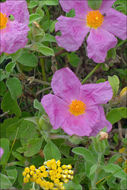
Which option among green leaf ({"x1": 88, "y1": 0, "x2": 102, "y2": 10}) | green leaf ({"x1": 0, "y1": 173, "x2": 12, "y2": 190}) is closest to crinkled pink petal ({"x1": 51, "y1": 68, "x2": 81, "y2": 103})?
green leaf ({"x1": 88, "y1": 0, "x2": 102, "y2": 10})

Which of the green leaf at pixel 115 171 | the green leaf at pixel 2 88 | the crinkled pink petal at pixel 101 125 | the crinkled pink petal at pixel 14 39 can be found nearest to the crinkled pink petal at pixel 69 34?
the crinkled pink petal at pixel 14 39

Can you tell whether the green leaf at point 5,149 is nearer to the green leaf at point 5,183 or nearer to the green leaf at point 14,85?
the green leaf at point 5,183

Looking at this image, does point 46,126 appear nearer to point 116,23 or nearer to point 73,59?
point 116,23

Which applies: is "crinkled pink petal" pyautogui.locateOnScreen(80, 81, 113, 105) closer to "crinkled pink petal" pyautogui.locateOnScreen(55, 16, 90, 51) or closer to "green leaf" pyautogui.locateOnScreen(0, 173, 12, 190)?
"crinkled pink petal" pyautogui.locateOnScreen(55, 16, 90, 51)

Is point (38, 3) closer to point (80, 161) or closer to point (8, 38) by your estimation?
point (8, 38)

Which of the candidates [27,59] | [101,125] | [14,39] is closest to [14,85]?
[27,59]

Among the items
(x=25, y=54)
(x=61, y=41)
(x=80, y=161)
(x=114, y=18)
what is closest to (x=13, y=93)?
(x=25, y=54)
